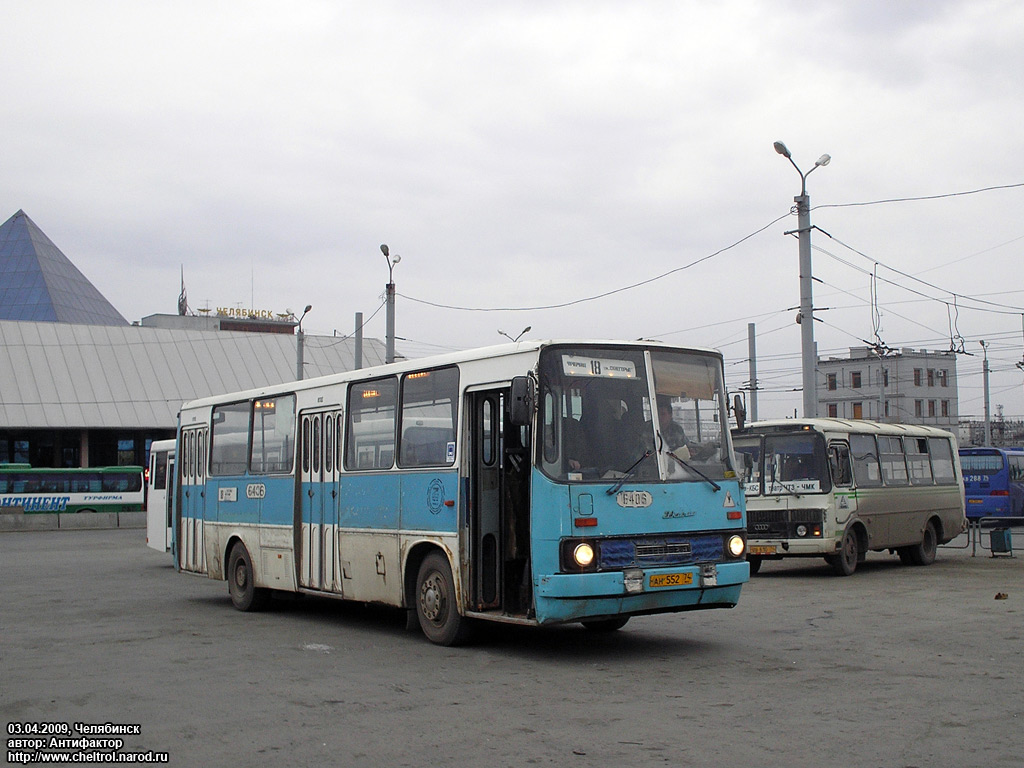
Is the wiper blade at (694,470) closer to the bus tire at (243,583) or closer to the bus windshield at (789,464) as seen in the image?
the bus tire at (243,583)

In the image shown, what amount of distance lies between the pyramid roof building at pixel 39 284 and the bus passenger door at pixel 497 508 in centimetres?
6986

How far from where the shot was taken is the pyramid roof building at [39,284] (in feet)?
251

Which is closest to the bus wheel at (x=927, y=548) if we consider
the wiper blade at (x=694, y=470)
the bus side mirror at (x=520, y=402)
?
the wiper blade at (x=694, y=470)

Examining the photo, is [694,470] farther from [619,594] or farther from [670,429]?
[619,594]

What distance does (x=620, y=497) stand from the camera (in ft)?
32.7

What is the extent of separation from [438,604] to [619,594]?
224cm

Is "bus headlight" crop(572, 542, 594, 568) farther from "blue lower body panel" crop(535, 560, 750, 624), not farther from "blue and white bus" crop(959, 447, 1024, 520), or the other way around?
"blue and white bus" crop(959, 447, 1024, 520)

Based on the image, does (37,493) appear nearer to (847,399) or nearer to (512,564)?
(512,564)

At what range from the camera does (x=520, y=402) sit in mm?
9688

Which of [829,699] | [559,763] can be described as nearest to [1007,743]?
[829,699]

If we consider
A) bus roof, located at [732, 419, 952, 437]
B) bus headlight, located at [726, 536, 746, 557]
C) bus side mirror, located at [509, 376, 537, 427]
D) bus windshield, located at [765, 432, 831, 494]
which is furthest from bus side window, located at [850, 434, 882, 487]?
bus side mirror, located at [509, 376, 537, 427]

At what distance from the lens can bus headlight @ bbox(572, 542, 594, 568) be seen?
9680 millimetres

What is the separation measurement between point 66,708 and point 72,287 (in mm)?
78646

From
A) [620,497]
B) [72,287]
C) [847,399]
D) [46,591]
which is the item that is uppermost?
[72,287]
